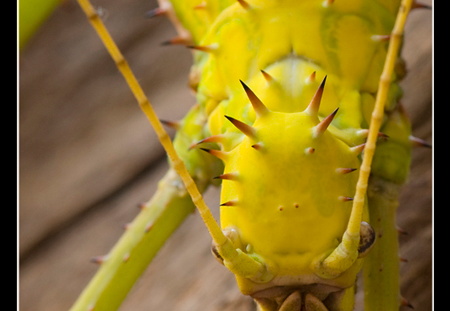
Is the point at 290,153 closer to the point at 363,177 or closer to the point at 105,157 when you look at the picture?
the point at 363,177

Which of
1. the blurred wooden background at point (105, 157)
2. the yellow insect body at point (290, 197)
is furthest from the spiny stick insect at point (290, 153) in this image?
the blurred wooden background at point (105, 157)

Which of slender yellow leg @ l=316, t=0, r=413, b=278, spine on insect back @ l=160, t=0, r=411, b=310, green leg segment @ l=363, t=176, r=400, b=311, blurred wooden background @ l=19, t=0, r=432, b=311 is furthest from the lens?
blurred wooden background @ l=19, t=0, r=432, b=311

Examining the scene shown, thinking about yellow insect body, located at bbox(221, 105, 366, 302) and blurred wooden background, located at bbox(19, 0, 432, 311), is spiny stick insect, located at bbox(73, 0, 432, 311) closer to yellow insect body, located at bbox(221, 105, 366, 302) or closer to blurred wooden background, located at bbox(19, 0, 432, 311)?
yellow insect body, located at bbox(221, 105, 366, 302)

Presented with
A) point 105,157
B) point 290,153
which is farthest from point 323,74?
point 105,157

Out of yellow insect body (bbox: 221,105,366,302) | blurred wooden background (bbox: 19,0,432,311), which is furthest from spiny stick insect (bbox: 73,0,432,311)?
blurred wooden background (bbox: 19,0,432,311)

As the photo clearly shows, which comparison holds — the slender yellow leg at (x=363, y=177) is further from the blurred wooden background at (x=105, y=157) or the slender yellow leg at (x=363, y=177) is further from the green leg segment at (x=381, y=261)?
the blurred wooden background at (x=105, y=157)

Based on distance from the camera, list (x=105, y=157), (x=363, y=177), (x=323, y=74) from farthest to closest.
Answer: (x=105, y=157) < (x=323, y=74) < (x=363, y=177)
